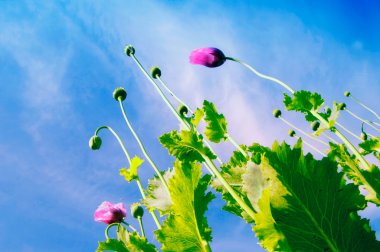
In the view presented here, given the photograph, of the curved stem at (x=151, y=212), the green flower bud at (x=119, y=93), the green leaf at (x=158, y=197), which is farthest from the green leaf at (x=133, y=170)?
the green flower bud at (x=119, y=93)

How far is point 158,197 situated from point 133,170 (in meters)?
0.54

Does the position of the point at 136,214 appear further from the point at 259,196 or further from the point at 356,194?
the point at 356,194

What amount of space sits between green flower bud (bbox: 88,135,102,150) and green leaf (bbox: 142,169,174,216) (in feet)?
4.24

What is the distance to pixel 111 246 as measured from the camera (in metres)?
1.38

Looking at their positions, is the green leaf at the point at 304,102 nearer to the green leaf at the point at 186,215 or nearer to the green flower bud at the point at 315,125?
the green leaf at the point at 186,215

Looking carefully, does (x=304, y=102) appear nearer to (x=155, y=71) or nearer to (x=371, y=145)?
(x=371, y=145)

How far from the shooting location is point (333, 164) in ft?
3.15

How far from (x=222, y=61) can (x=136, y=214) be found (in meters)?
1.20

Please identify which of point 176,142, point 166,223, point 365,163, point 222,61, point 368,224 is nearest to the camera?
point 368,224

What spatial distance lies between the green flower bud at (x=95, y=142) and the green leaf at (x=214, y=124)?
1.31 m

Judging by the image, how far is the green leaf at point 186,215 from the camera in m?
1.20

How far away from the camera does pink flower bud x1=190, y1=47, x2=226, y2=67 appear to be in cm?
256

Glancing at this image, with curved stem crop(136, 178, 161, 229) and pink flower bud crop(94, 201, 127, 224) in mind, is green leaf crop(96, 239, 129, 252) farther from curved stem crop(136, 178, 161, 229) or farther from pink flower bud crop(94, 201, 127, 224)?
pink flower bud crop(94, 201, 127, 224)

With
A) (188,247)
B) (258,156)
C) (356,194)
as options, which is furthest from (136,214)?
(356,194)
